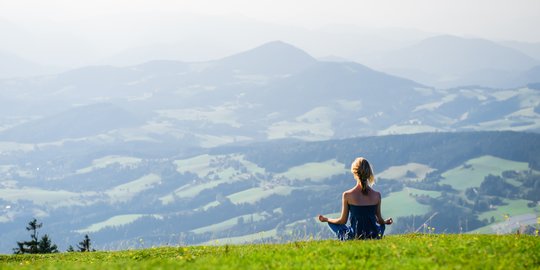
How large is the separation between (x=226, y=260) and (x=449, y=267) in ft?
16.9

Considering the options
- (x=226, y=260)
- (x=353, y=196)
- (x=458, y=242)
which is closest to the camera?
(x=226, y=260)

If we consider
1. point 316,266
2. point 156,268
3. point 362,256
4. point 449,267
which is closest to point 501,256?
point 449,267

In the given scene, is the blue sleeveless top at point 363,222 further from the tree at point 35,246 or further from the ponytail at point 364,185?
the tree at point 35,246

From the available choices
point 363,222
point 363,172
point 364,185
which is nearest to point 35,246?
point 363,222

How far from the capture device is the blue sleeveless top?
19844 millimetres

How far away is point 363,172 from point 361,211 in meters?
1.42

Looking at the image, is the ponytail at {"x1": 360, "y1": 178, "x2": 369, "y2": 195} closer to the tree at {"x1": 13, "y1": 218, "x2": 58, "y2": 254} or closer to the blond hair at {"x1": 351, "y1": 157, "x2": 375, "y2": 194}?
the blond hair at {"x1": 351, "y1": 157, "x2": 375, "y2": 194}

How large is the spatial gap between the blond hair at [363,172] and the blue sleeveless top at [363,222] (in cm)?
73

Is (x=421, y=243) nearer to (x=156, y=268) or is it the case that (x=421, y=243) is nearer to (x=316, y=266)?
(x=316, y=266)

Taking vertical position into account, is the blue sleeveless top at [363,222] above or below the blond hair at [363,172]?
below

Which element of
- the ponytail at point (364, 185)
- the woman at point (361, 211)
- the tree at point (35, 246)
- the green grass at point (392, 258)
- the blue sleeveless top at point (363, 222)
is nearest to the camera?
the green grass at point (392, 258)

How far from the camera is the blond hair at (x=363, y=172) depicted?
19.0m

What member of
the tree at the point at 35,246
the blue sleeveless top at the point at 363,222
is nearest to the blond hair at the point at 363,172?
the blue sleeveless top at the point at 363,222

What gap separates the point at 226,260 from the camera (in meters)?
15.6
